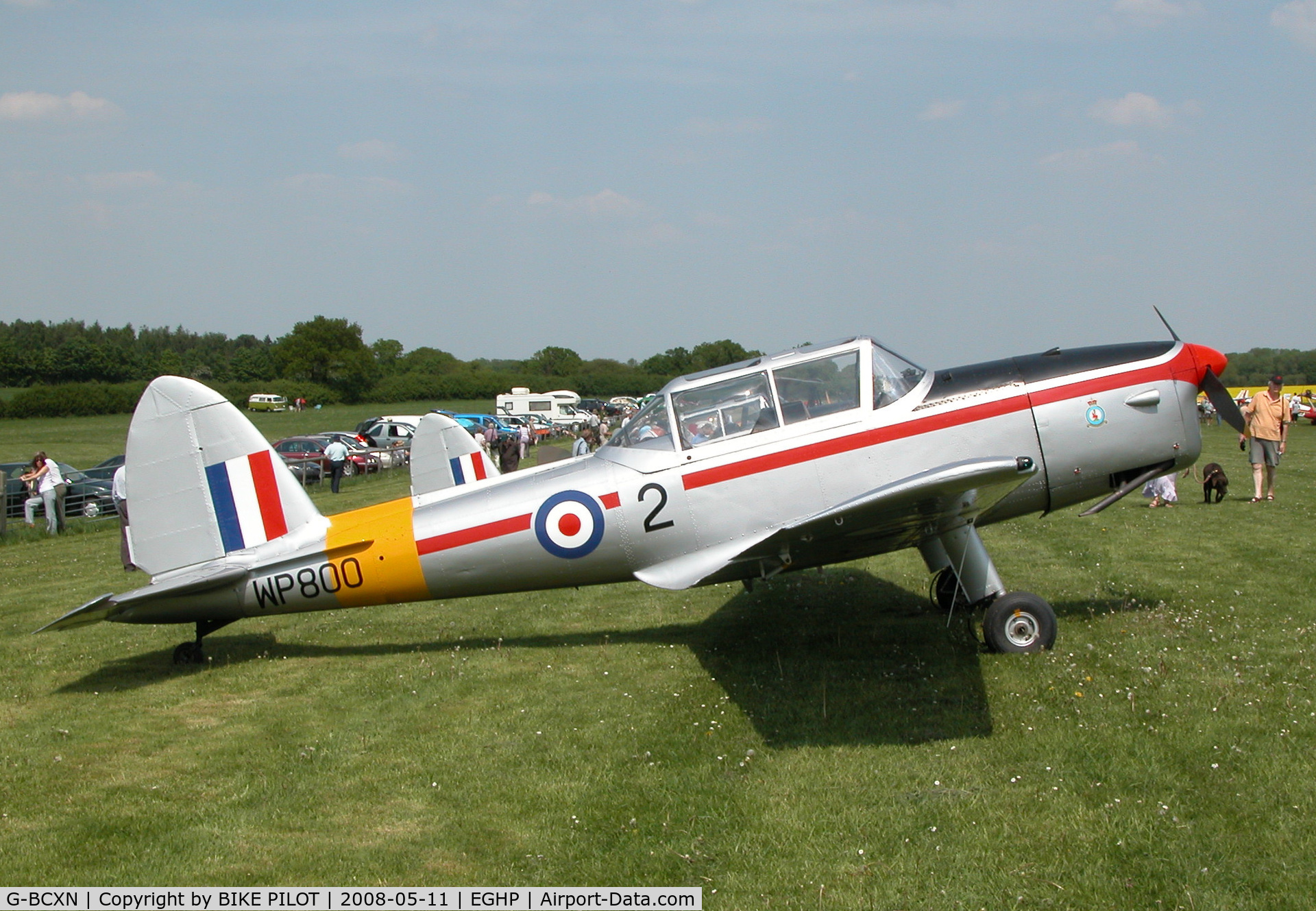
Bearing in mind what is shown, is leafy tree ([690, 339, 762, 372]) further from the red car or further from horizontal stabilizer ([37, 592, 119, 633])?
horizontal stabilizer ([37, 592, 119, 633])

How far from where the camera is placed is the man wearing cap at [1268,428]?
1395 centimetres

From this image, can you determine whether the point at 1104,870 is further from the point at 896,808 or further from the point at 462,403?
the point at 462,403

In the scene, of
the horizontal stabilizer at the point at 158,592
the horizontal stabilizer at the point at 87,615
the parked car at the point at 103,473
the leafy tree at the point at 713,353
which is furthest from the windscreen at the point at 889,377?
the leafy tree at the point at 713,353

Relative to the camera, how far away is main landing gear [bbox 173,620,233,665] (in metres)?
7.62

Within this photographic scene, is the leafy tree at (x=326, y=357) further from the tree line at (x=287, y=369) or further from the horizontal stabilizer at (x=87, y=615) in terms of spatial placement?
the horizontal stabilizer at (x=87, y=615)

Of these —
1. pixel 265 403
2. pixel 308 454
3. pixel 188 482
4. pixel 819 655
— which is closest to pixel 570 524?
pixel 819 655

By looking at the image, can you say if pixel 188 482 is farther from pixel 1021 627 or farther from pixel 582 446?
pixel 582 446

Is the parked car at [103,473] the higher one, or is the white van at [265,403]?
the white van at [265,403]

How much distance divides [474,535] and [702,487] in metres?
1.76

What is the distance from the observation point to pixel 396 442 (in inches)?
1499

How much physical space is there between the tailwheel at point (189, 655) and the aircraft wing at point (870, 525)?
11.9 feet

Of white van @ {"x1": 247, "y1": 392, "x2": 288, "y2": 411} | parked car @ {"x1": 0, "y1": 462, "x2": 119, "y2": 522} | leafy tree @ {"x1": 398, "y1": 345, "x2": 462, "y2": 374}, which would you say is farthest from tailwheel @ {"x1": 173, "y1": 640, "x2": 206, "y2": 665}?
leafy tree @ {"x1": 398, "y1": 345, "x2": 462, "y2": 374}

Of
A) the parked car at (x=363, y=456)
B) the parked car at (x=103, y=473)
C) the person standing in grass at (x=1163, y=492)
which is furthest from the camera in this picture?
the parked car at (x=363, y=456)

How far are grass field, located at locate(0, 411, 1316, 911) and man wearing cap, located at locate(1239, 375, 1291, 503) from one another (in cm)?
560
